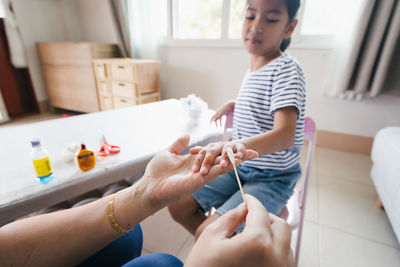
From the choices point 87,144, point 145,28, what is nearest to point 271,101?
point 87,144

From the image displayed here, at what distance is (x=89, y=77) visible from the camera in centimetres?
264

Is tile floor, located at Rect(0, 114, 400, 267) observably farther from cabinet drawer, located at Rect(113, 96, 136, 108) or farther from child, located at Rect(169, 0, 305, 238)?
cabinet drawer, located at Rect(113, 96, 136, 108)

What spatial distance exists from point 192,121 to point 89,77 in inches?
86.5

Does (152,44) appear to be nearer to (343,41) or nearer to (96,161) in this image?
(343,41)

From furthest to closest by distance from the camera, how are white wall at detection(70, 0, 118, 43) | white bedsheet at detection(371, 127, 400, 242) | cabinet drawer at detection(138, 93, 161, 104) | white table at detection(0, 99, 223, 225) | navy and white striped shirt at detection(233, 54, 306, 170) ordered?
white wall at detection(70, 0, 118, 43)
cabinet drawer at detection(138, 93, 161, 104)
white bedsheet at detection(371, 127, 400, 242)
navy and white striped shirt at detection(233, 54, 306, 170)
white table at detection(0, 99, 223, 225)

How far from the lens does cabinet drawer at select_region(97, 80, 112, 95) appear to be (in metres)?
2.57

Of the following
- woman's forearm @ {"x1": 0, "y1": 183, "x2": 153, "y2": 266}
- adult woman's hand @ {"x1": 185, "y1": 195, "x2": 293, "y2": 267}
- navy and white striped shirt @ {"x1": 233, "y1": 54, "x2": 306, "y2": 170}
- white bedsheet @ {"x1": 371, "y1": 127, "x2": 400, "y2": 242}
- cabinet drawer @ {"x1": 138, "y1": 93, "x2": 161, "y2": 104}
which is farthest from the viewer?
cabinet drawer @ {"x1": 138, "y1": 93, "x2": 161, "y2": 104}

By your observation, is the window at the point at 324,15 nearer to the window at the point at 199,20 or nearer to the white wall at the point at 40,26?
the window at the point at 199,20

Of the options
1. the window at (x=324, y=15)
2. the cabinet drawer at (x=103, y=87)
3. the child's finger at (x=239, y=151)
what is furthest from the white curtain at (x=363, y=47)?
the cabinet drawer at (x=103, y=87)

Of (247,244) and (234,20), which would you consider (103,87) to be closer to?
(234,20)

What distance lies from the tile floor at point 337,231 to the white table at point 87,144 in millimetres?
524

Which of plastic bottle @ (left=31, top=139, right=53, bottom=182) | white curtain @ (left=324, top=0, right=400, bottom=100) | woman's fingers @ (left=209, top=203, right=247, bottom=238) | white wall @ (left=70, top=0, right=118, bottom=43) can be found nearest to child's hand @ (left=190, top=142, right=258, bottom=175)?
woman's fingers @ (left=209, top=203, right=247, bottom=238)

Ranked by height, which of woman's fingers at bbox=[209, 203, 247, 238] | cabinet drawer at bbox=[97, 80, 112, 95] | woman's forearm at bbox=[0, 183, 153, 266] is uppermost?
woman's fingers at bbox=[209, 203, 247, 238]

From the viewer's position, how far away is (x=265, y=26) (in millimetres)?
711
